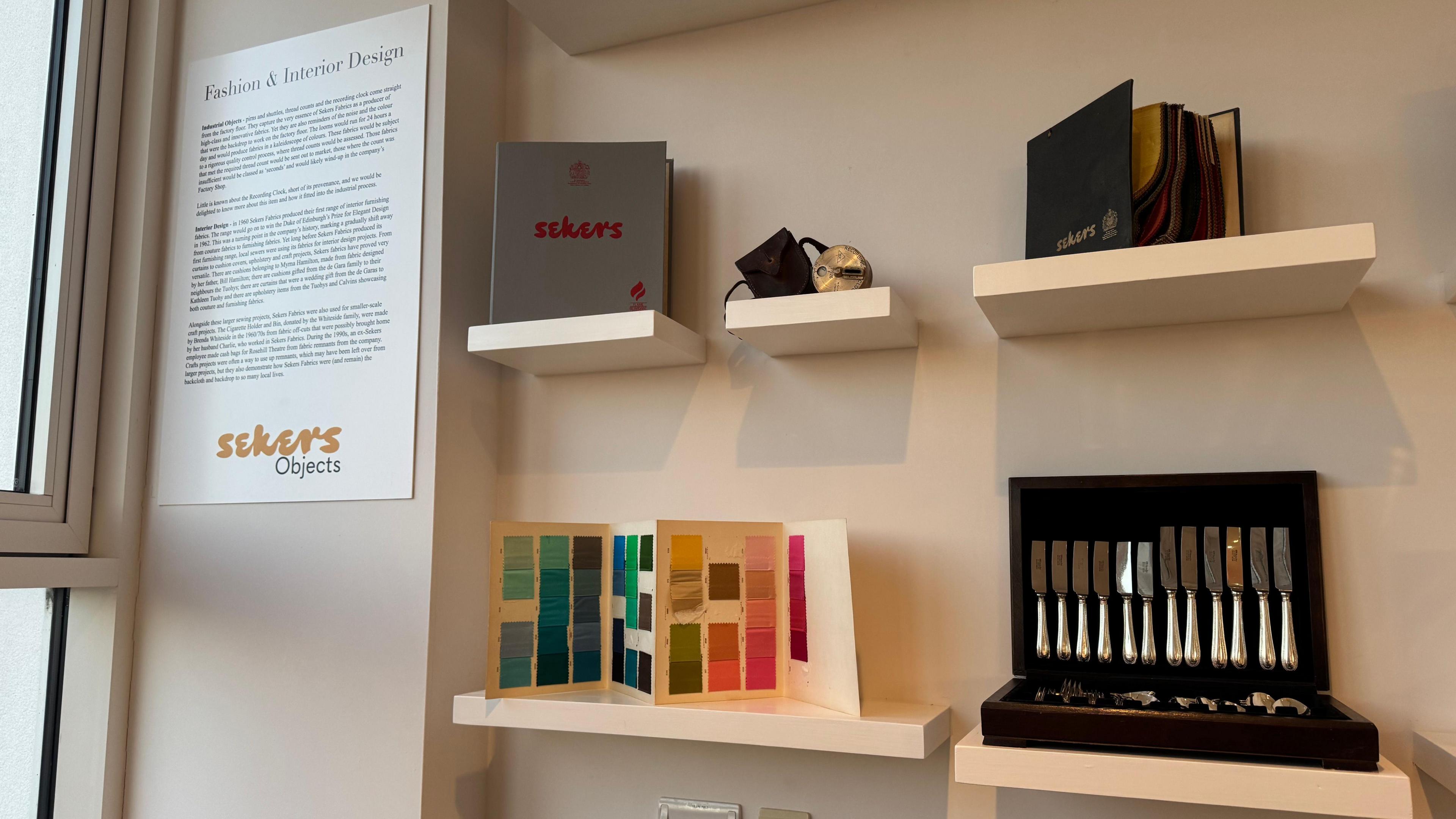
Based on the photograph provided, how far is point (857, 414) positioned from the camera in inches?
60.4

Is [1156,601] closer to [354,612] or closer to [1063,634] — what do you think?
[1063,634]

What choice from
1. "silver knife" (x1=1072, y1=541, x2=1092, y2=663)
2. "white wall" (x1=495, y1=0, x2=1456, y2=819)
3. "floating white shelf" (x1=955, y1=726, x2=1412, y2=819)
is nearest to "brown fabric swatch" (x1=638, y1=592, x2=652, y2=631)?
"white wall" (x1=495, y1=0, x2=1456, y2=819)

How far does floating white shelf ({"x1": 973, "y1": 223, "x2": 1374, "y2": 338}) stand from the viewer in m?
1.10

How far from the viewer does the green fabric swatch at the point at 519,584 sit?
4.81 ft

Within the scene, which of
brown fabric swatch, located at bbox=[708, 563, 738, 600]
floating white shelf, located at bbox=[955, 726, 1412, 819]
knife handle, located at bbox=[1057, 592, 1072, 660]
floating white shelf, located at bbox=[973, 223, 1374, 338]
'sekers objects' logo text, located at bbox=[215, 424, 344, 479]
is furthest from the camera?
A: 'sekers objects' logo text, located at bbox=[215, 424, 344, 479]

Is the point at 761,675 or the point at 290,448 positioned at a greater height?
the point at 290,448

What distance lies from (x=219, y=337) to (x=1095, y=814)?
5.57 feet

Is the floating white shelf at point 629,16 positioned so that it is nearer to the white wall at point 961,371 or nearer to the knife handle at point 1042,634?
the white wall at point 961,371

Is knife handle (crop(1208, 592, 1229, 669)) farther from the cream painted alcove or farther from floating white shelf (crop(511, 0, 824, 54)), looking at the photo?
floating white shelf (crop(511, 0, 824, 54))

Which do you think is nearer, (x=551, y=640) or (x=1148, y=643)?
(x=1148, y=643)

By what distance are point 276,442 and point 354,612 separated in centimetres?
35

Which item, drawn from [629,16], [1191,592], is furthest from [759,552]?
[629,16]

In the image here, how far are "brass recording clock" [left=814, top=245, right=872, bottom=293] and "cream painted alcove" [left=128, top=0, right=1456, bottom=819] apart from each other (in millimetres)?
125

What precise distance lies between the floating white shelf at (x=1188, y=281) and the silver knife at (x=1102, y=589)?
328mm
